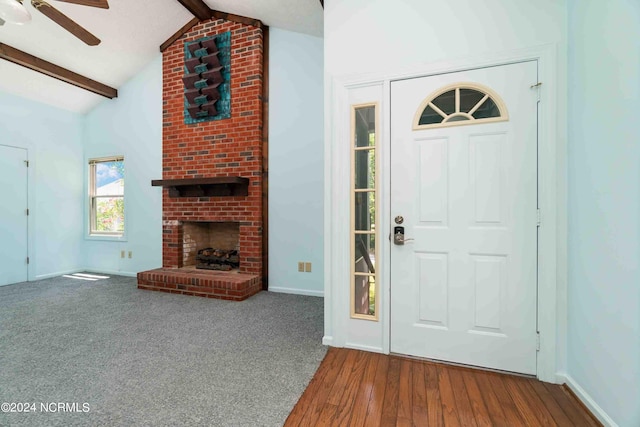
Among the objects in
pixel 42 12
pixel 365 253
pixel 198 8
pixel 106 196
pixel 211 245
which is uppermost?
pixel 198 8

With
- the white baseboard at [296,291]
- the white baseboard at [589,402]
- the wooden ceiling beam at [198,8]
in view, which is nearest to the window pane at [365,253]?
the white baseboard at [589,402]

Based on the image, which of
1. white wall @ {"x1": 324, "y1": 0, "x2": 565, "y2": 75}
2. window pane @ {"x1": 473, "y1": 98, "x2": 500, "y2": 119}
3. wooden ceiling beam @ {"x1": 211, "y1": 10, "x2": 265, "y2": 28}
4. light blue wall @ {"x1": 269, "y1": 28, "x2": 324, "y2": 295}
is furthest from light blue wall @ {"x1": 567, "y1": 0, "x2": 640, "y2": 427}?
wooden ceiling beam @ {"x1": 211, "y1": 10, "x2": 265, "y2": 28}

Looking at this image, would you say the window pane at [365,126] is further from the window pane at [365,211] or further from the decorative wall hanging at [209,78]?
A: the decorative wall hanging at [209,78]

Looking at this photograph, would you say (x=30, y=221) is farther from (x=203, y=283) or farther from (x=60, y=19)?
(x=60, y=19)

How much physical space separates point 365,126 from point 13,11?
2473 millimetres

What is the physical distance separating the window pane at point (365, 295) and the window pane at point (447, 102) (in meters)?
1.36

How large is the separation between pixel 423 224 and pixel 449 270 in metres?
0.37

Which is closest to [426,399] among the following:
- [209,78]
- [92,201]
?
[209,78]

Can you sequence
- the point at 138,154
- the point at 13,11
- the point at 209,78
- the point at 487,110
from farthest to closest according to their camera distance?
the point at 138,154
the point at 209,78
the point at 487,110
the point at 13,11

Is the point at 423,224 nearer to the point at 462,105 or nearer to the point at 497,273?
the point at 497,273

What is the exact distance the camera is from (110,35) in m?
3.63

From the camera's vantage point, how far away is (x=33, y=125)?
4219 mm

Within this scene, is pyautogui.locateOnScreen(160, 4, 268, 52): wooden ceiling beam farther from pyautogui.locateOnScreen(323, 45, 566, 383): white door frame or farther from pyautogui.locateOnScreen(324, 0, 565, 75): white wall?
pyautogui.locateOnScreen(323, 45, 566, 383): white door frame

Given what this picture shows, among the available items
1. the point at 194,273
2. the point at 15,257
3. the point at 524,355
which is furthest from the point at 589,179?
the point at 15,257
